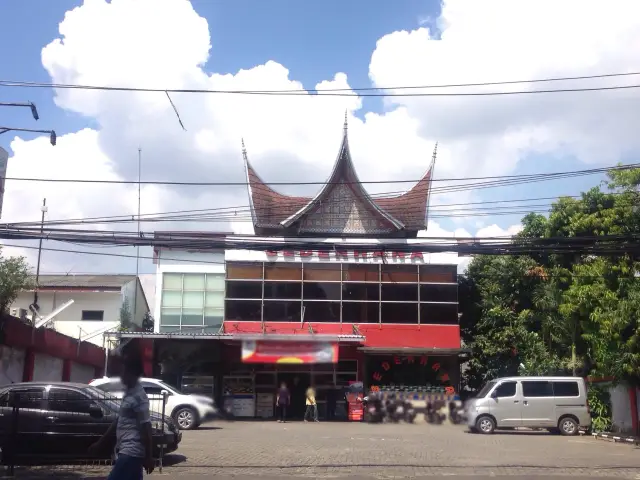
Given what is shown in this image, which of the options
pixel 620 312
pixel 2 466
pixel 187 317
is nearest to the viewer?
pixel 2 466

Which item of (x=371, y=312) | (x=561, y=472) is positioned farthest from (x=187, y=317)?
(x=561, y=472)

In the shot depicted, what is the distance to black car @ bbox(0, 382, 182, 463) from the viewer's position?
38.5ft

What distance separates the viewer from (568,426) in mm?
21547

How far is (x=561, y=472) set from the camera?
12281 mm

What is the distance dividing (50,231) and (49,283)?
79.1 ft

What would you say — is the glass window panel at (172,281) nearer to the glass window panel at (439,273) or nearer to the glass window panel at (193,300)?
the glass window panel at (193,300)

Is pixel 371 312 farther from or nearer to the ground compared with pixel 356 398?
farther from the ground

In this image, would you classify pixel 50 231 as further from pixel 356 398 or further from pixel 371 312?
pixel 371 312

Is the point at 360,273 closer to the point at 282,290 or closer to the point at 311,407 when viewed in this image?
the point at 282,290

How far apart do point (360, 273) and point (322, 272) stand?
1664 millimetres

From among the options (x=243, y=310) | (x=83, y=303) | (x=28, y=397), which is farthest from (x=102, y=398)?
(x=83, y=303)

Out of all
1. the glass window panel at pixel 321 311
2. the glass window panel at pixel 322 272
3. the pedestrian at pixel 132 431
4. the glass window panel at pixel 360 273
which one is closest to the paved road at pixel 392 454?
the pedestrian at pixel 132 431

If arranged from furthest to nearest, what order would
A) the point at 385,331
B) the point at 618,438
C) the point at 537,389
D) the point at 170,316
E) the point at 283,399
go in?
the point at 170,316, the point at 385,331, the point at 283,399, the point at 537,389, the point at 618,438

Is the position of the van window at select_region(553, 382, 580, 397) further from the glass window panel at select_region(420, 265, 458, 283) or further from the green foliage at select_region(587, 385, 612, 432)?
the glass window panel at select_region(420, 265, 458, 283)
